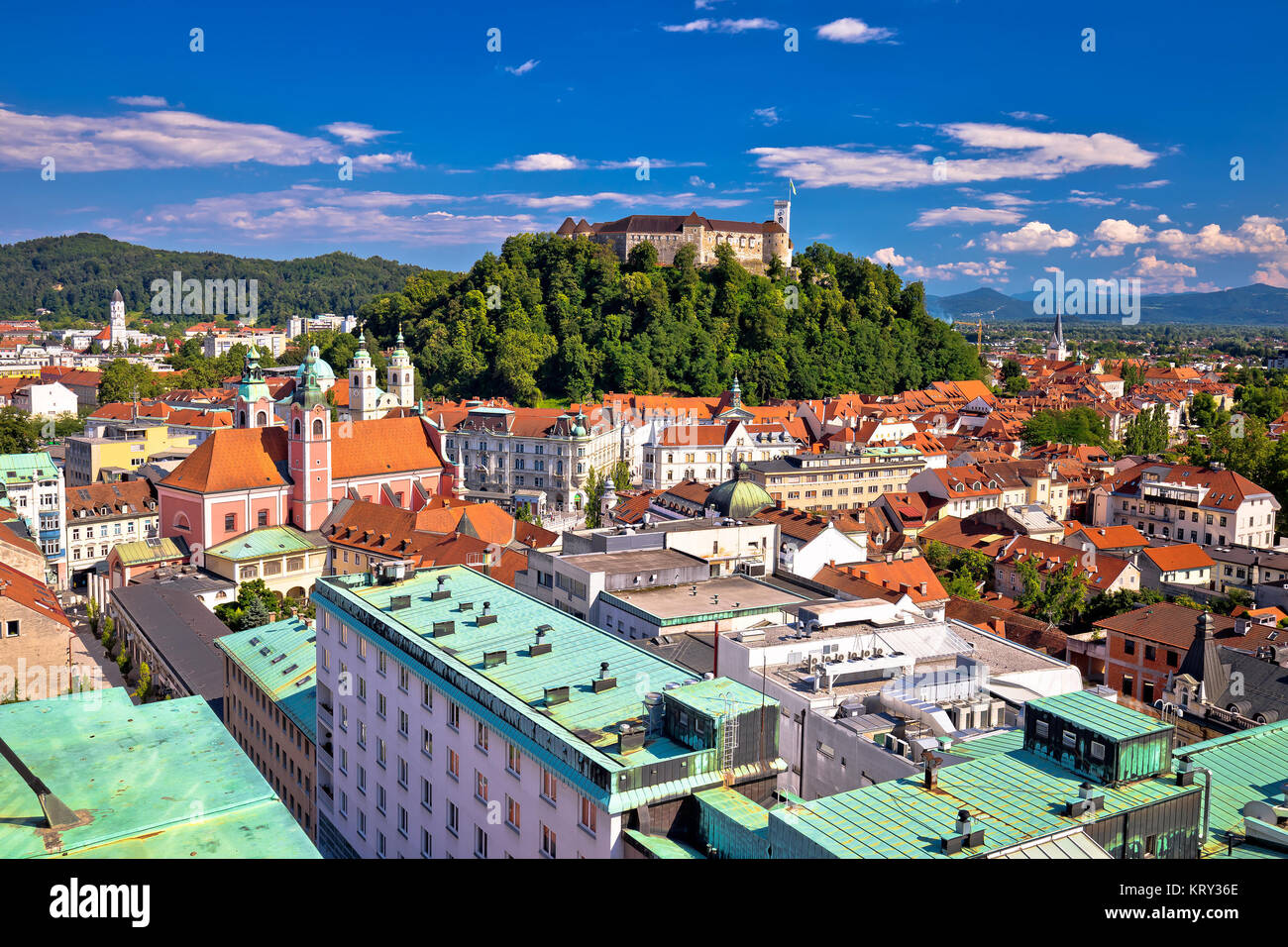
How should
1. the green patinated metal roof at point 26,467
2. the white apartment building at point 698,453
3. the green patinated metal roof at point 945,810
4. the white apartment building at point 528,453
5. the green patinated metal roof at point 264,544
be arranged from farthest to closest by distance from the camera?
1. the white apartment building at point 698,453
2. the white apartment building at point 528,453
3. the green patinated metal roof at point 26,467
4. the green patinated metal roof at point 264,544
5. the green patinated metal roof at point 945,810

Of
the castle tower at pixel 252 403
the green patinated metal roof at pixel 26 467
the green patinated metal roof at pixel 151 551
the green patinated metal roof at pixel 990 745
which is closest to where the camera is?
the green patinated metal roof at pixel 990 745

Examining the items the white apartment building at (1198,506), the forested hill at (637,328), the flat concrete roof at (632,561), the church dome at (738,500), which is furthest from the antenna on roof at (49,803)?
the forested hill at (637,328)

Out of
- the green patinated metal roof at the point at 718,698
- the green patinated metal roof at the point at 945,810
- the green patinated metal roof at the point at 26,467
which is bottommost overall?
the green patinated metal roof at the point at 945,810

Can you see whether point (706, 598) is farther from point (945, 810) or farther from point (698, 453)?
point (698, 453)

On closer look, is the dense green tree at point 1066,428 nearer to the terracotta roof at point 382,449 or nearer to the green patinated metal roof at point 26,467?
the terracotta roof at point 382,449

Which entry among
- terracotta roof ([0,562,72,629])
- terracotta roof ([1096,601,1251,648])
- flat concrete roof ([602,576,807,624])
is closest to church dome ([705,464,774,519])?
terracotta roof ([1096,601,1251,648])

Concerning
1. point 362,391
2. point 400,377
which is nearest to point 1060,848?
point 362,391

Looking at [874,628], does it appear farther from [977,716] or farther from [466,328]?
[466,328]

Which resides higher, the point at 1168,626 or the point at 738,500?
the point at 738,500
